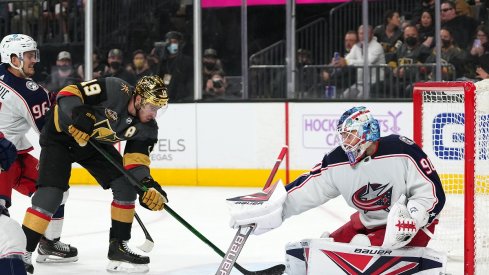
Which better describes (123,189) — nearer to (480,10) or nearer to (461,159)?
(461,159)

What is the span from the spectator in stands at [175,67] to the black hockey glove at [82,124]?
13.8ft

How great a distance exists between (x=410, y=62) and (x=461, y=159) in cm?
315

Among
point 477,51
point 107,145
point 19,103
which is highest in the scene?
point 477,51

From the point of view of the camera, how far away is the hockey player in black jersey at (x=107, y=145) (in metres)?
4.52

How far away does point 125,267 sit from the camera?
15.9ft

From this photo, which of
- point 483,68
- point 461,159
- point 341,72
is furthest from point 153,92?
point 341,72

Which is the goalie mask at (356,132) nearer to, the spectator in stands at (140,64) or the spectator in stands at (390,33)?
the spectator in stands at (390,33)

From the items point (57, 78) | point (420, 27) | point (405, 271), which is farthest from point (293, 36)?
point (405, 271)

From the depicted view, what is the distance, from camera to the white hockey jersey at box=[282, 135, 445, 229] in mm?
4012

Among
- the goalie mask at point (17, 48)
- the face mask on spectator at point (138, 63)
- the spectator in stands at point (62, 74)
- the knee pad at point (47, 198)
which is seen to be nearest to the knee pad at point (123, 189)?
the knee pad at point (47, 198)

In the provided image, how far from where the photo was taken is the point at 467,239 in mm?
4426

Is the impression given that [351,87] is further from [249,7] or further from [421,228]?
[421,228]

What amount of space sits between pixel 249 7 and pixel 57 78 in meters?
1.77

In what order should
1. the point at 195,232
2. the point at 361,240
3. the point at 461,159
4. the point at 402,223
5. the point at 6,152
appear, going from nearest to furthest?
the point at 6,152, the point at 402,223, the point at 361,240, the point at 195,232, the point at 461,159
